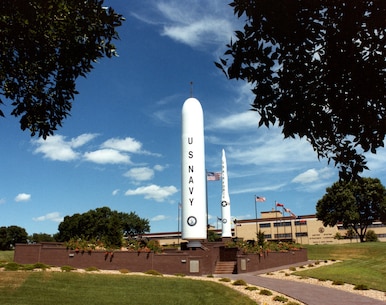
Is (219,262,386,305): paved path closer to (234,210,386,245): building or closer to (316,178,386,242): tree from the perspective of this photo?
(316,178,386,242): tree

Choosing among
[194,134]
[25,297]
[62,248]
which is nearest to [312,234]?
[194,134]

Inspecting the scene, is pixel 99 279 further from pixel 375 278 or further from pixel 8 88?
pixel 375 278

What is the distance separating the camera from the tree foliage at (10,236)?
340ft

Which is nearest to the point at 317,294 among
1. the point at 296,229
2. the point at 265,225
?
the point at 296,229

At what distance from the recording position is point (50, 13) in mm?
11516

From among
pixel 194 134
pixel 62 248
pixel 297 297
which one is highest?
pixel 194 134

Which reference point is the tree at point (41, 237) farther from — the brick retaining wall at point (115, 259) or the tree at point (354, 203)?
the brick retaining wall at point (115, 259)

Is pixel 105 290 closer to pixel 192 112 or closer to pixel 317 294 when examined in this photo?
pixel 317 294

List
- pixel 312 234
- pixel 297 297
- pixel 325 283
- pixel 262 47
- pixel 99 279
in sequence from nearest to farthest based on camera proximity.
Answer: pixel 262 47, pixel 297 297, pixel 99 279, pixel 325 283, pixel 312 234

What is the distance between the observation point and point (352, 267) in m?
35.8

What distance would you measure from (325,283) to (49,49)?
931 inches

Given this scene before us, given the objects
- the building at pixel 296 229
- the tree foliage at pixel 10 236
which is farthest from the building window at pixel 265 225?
the tree foliage at pixel 10 236

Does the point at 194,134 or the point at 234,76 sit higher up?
the point at 194,134

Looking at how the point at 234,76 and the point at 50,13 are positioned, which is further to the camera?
the point at 50,13
